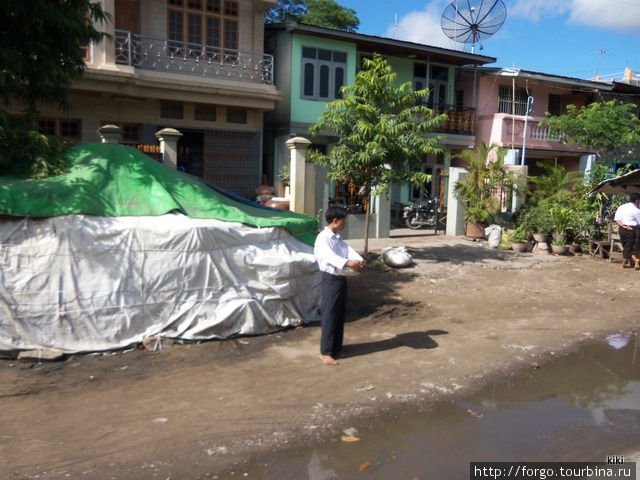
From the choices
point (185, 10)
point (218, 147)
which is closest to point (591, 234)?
point (218, 147)

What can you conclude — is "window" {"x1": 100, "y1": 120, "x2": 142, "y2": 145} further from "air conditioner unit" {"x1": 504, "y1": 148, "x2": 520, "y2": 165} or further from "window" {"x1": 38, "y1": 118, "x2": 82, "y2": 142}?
"air conditioner unit" {"x1": 504, "y1": 148, "x2": 520, "y2": 165}

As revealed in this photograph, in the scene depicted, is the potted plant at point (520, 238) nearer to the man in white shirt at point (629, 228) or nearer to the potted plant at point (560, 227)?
the potted plant at point (560, 227)

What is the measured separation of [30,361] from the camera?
5.73 m

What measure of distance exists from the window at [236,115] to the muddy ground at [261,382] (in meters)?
9.09

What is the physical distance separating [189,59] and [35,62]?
8693 millimetres

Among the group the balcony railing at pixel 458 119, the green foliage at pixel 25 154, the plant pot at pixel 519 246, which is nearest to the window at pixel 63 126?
the green foliage at pixel 25 154

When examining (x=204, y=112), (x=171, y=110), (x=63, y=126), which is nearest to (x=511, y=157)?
(x=204, y=112)

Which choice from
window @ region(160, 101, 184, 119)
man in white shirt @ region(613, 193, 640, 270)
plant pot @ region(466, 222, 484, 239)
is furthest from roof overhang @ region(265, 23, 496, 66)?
man in white shirt @ region(613, 193, 640, 270)

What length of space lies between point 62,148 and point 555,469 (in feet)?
21.8

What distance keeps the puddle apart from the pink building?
1643cm

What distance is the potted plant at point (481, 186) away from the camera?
15.2m

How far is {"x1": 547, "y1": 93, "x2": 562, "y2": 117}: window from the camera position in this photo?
2433 centimetres

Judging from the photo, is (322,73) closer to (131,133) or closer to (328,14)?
(131,133)

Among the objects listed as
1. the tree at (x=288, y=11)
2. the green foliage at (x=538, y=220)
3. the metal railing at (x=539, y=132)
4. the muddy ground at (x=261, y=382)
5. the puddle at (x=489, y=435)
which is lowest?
the puddle at (x=489, y=435)
